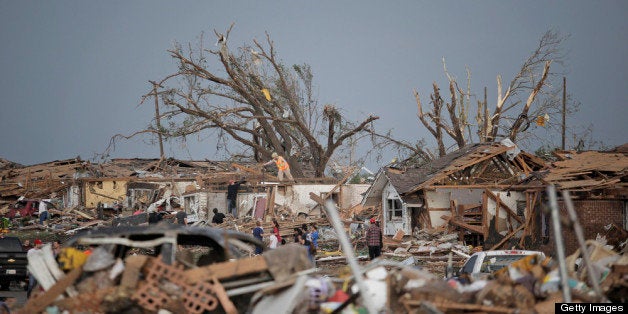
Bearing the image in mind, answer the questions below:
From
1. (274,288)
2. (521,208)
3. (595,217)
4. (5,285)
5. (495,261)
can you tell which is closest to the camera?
(274,288)

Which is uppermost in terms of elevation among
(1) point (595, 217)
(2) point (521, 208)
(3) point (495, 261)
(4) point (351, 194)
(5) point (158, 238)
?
(4) point (351, 194)

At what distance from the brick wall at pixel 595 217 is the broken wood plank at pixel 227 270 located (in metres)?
14.7

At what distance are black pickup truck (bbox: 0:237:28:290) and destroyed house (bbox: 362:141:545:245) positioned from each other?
553 inches

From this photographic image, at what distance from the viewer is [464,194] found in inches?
1206

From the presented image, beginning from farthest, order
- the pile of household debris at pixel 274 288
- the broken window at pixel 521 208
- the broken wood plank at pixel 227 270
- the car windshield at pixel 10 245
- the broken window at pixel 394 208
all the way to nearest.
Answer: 1. the broken window at pixel 394 208
2. the broken window at pixel 521 208
3. the car windshield at pixel 10 245
4. the broken wood plank at pixel 227 270
5. the pile of household debris at pixel 274 288

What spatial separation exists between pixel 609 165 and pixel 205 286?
726 inches

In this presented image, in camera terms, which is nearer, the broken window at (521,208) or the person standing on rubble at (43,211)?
the broken window at (521,208)

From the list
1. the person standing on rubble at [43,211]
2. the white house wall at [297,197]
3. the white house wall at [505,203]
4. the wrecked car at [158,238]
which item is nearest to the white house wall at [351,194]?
the white house wall at [297,197]

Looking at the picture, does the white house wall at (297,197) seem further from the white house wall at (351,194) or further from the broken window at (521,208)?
the broken window at (521,208)

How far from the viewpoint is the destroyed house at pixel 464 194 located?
28359 millimetres

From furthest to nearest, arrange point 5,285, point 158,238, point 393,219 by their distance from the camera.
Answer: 1. point 393,219
2. point 5,285
3. point 158,238

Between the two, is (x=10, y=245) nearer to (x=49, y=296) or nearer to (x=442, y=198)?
(x=49, y=296)

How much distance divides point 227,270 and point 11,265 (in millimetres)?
14906

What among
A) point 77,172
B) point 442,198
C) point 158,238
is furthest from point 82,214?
point 158,238
